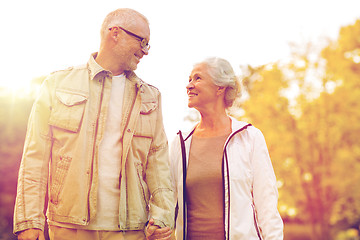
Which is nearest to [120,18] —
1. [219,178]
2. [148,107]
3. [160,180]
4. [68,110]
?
[148,107]

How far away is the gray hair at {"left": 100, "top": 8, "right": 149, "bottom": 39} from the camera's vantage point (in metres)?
3.59

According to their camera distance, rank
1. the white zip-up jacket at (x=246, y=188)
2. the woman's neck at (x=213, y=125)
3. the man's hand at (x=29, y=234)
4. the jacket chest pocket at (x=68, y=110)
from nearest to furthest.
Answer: the man's hand at (x=29, y=234) < the jacket chest pocket at (x=68, y=110) < the white zip-up jacket at (x=246, y=188) < the woman's neck at (x=213, y=125)

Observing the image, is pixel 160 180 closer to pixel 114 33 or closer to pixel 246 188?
pixel 246 188

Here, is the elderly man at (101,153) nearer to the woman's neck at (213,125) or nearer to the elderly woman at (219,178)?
the elderly woman at (219,178)

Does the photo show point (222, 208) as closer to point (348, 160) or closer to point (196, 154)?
point (196, 154)

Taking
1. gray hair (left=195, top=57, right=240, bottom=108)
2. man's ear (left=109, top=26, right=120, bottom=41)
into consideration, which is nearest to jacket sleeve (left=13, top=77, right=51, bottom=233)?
man's ear (left=109, top=26, right=120, bottom=41)

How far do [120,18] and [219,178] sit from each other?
1614 mm

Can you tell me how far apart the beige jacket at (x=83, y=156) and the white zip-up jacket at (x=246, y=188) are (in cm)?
60

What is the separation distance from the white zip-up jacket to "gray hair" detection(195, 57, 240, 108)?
1.42 ft

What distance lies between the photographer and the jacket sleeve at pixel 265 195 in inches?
157

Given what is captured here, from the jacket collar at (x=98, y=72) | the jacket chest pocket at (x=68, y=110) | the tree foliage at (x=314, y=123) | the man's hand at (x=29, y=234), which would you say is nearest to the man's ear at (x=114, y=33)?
the jacket collar at (x=98, y=72)

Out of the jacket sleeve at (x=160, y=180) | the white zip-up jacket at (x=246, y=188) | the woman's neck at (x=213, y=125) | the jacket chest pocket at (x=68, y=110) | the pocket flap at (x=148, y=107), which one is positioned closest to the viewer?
the jacket chest pocket at (x=68, y=110)

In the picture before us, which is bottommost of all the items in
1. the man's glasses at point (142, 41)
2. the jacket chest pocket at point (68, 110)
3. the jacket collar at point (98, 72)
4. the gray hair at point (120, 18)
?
the jacket chest pocket at point (68, 110)

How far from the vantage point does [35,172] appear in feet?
10.6
